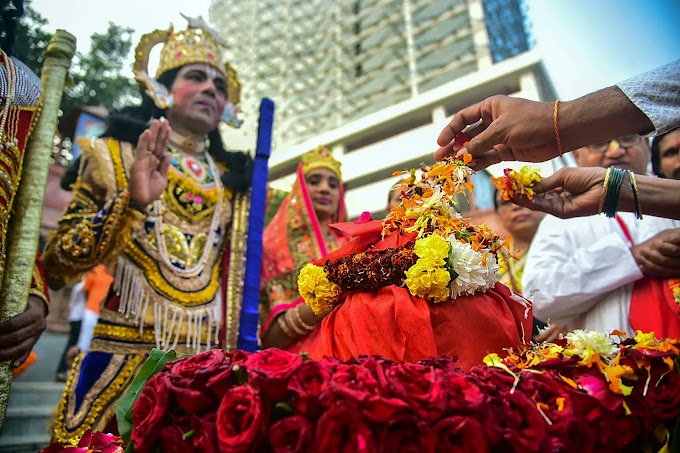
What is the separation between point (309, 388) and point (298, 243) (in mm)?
2320

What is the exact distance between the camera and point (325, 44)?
17.5 m

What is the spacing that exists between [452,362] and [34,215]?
169cm

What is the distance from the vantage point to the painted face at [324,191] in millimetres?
3395

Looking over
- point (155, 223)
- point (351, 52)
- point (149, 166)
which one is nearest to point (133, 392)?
point (149, 166)

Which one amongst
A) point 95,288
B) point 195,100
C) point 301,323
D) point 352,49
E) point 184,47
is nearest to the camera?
point 301,323

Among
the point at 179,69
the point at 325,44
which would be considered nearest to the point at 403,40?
the point at 325,44

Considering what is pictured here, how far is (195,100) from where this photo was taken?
2.98 m

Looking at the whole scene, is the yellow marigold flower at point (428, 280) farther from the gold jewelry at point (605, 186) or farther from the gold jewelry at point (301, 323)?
the gold jewelry at point (301, 323)

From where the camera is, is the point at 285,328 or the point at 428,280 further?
the point at 285,328

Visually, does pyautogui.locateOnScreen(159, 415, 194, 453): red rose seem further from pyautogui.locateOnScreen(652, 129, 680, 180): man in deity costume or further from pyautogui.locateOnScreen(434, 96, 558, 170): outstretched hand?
pyautogui.locateOnScreen(652, 129, 680, 180): man in deity costume

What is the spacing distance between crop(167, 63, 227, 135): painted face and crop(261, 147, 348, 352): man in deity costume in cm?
77

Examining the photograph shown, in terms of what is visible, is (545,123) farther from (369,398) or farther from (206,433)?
(206,433)

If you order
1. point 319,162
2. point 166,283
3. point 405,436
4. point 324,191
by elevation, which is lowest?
point 405,436

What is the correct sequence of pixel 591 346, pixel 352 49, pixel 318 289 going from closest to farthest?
pixel 591 346, pixel 318 289, pixel 352 49
